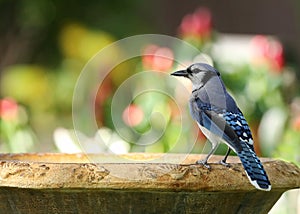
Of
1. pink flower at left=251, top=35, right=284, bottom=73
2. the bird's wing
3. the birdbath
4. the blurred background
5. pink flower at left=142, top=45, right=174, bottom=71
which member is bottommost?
the blurred background

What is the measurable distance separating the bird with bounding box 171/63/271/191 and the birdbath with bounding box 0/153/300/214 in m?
0.04

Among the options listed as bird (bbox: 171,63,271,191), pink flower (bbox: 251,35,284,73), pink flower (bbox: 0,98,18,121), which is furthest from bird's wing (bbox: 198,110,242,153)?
pink flower (bbox: 251,35,284,73)

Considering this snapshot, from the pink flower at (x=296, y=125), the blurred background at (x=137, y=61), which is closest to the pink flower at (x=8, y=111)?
the blurred background at (x=137, y=61)

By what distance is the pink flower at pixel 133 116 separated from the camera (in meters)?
3.60

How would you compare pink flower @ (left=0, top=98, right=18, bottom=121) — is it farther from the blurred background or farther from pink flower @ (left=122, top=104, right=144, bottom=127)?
pink flower @ (left=122, top=104, right=144, bottom=127)

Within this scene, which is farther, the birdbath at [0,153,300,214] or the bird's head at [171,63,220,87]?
the bird's head at [171,63,220,87]

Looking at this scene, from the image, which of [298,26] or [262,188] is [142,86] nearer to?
[262,188]

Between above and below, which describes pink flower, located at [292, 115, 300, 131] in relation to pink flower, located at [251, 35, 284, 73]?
below

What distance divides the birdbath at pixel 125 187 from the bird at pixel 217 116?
39 millimetres

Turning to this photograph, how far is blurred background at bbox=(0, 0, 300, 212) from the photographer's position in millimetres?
3674

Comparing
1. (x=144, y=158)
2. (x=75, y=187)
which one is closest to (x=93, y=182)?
(x=75, y=187)

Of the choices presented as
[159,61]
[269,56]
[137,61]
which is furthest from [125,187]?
[137,61]

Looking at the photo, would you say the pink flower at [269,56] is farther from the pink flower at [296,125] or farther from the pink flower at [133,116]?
the pink flower at [133,116]

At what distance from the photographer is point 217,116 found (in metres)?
1.88
